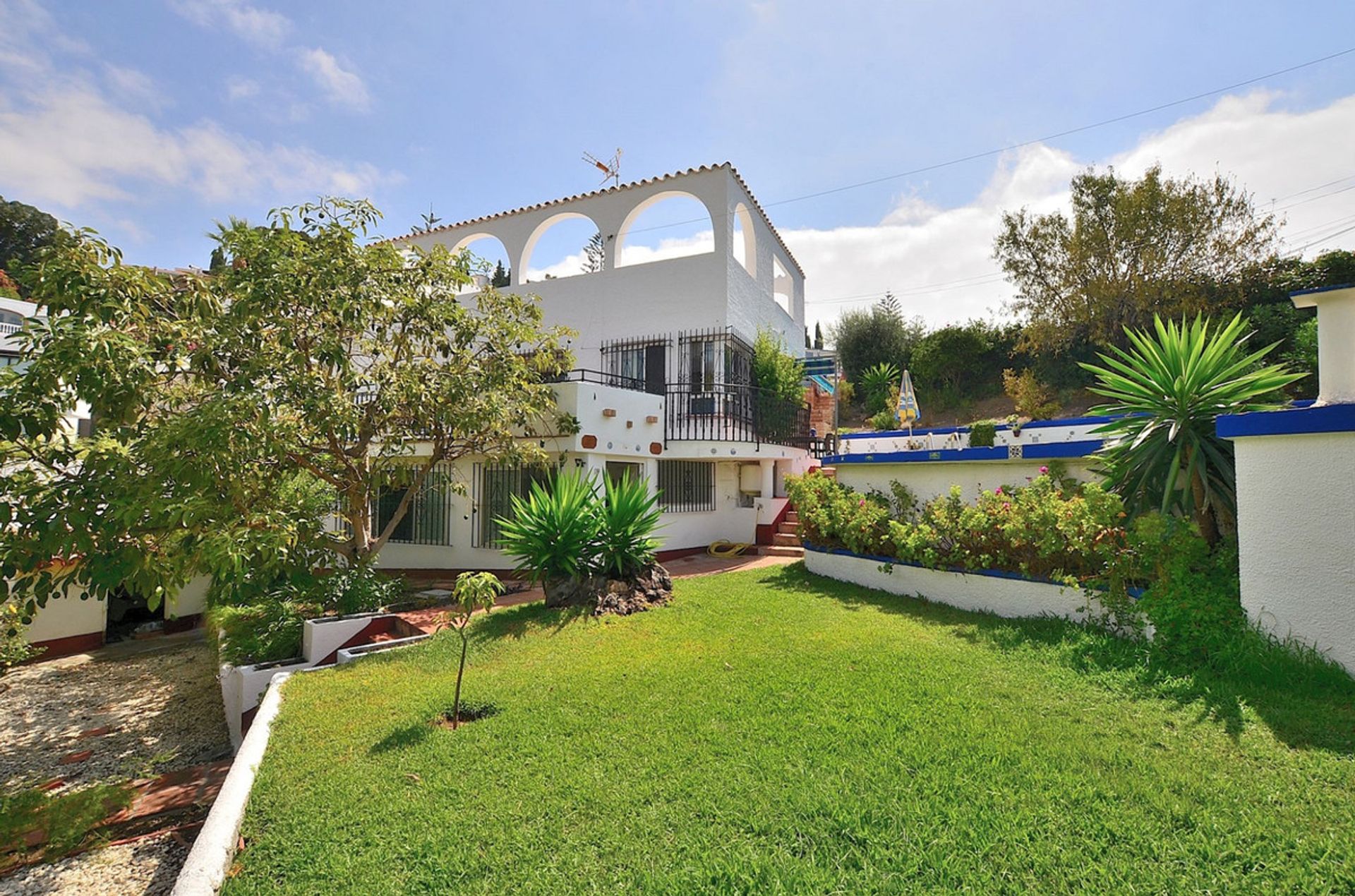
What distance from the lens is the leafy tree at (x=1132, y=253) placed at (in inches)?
734

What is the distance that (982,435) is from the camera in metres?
11.9

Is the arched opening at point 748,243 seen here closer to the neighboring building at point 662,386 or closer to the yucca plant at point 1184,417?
the neighboring building at point 662,386

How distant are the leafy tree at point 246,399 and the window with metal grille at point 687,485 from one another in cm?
374

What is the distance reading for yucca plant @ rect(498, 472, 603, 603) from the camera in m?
8.21

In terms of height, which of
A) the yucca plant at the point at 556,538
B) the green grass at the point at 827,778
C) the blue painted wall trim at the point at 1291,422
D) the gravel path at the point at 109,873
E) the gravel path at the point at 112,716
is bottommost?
the gravel path at the point at 112,716

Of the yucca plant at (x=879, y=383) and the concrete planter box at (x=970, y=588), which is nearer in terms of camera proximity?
the concrete planter box at (x=970, y=588)

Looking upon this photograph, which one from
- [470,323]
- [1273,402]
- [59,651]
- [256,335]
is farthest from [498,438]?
[1273,402]

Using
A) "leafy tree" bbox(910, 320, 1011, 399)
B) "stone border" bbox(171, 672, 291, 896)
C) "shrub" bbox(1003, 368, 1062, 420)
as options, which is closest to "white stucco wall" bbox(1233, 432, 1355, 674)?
"stone border" bbox(171, 672, 291, 896)

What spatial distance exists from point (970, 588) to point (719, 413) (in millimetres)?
7842

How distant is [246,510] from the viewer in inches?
263

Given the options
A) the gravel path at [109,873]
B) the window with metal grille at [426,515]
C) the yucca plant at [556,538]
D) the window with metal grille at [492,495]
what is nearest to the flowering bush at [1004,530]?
the yucca plant at [556,538]

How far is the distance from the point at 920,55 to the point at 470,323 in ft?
29.0

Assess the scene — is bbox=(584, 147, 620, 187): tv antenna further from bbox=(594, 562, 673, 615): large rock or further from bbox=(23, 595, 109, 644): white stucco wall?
bbox=(23, 595, 109, 644): white stucco wall

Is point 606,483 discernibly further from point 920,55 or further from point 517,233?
point 517,233
